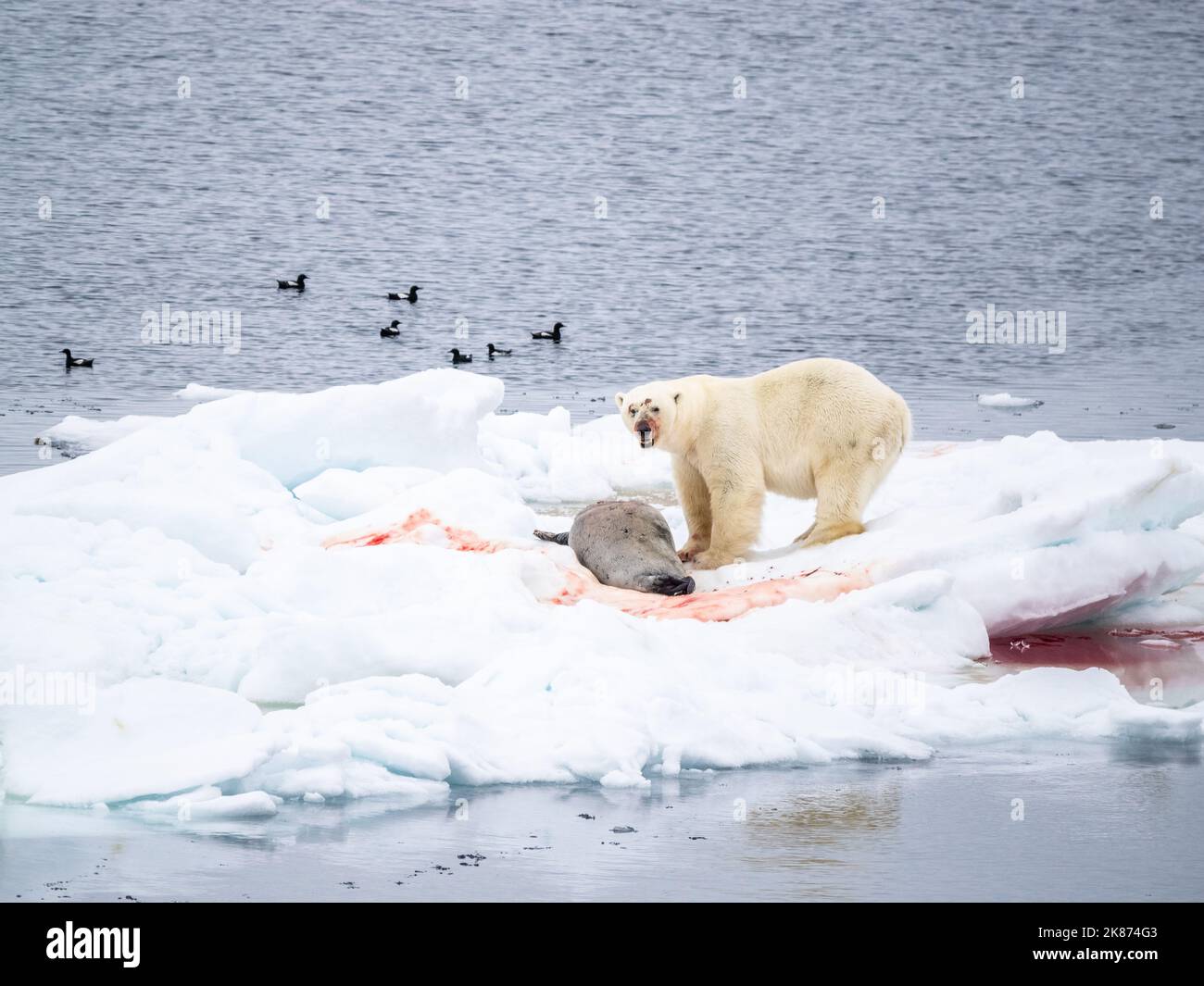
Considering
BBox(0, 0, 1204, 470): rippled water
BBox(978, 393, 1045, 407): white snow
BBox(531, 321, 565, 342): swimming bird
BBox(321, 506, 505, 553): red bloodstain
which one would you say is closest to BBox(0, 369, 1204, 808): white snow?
BBox(321, 506, 505, 553): red bloodstain

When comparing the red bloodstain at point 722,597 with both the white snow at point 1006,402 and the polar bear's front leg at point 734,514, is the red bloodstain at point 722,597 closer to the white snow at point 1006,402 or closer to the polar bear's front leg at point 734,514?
the polar bear's front leg at point 734,514

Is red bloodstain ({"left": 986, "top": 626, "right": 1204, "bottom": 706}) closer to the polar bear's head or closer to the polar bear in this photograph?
the polar bear

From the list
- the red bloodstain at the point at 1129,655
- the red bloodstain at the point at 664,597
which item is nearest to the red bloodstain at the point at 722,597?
the red bloodstain at the point at 664,597

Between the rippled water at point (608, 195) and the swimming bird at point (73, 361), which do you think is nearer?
the swimming bird at point (73, 361)

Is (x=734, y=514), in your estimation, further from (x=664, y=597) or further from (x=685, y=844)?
(x=685, y=844)

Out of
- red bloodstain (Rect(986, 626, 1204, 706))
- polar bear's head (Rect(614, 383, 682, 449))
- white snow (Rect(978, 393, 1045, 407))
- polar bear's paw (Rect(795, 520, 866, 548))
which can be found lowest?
red bloodstain (Rect(986, 626, 1204, 706))

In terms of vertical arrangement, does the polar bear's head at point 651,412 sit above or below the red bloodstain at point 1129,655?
above

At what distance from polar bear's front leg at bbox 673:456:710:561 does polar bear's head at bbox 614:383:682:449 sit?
48 centimetres

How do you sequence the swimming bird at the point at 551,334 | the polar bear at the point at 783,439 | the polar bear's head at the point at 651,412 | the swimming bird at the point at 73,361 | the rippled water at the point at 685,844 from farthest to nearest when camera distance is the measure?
the swimming bird at the point at 551,334 < the swimming bird at the point at 73,361 < the polar bear at the point at 783,439 < the polar bear's head at the point at 651,412 < the rippled water at the point at 685,844

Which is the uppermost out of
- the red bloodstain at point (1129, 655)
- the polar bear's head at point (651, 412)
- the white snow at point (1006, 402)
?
the polar bear's head at point (651, 412)

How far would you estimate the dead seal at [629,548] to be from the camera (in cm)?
774

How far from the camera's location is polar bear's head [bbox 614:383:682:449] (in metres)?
7.93

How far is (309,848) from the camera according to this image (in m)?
4.42

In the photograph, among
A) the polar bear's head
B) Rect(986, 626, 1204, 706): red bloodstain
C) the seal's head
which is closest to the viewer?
Rect(986, 626, 1204, 706): red bloodstain
